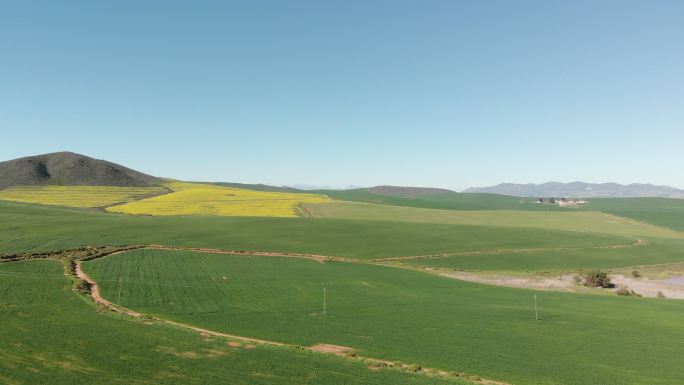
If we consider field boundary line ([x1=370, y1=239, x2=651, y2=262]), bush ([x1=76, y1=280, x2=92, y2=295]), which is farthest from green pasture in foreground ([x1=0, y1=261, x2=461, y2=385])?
field boundary line ([x1=370, y1=239, x2=651, y2=262])

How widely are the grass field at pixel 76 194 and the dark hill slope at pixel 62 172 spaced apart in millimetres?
10969

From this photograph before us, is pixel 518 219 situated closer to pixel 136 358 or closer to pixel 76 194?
pixel 136 358

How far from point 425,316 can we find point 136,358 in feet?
69.6

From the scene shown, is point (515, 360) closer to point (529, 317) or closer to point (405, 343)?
point (405, 343)

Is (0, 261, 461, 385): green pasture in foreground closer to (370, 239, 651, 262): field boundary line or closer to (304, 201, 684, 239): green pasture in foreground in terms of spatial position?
(370, 239, 651, 262): field boundary line

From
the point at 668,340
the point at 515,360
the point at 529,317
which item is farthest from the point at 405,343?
the point at 668,340

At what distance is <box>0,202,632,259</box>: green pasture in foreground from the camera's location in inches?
2657

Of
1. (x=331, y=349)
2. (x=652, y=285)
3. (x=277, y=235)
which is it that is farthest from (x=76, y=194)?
(x=652, y=285)

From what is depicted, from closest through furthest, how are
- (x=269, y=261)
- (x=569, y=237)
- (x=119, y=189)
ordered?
1. (x=269, y=261)
2. (x=569, y=237)
3. (x=119, y=189)

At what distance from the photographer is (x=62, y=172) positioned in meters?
181

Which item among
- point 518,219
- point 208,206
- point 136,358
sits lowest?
point 136,358

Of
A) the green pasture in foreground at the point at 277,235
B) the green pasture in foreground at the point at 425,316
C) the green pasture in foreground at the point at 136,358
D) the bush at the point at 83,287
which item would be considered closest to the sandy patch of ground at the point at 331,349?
the green pasture in foreground at the point at 425,316

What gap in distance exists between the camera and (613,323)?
3347cm

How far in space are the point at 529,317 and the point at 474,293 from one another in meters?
10.1
